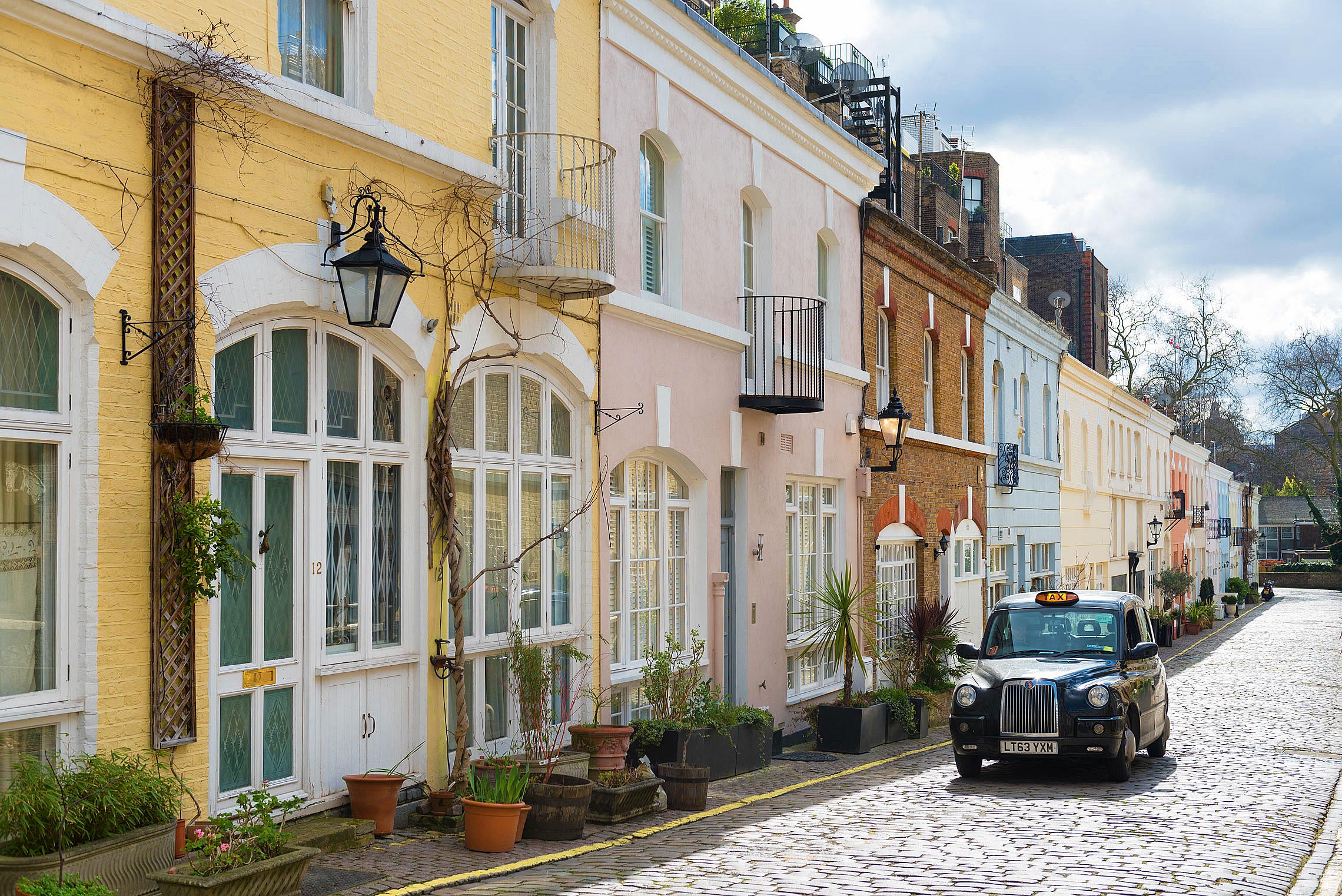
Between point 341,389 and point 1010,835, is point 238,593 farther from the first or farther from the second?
point 1010,835

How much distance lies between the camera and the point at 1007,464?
83.8 feet

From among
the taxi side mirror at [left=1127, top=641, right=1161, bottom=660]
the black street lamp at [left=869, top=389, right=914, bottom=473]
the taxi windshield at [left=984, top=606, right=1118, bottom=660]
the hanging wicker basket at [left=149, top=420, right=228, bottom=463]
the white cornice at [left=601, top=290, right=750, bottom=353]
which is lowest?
the taxi side mirror at [left=1127, top=641, right=1161, bottom=660]

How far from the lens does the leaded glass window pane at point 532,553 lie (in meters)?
11.0

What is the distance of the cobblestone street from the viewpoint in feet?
25.5

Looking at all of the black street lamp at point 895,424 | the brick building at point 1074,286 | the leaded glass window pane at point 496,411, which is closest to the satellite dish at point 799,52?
the black street lamp at point 895,424

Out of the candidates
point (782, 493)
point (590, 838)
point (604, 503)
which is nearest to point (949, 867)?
point (590, 838)

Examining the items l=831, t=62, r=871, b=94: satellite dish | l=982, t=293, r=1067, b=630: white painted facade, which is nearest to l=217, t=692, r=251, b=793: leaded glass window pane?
l=831, t=62, r=871, b=94: satellite dish

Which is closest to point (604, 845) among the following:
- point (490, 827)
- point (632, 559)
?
point (490, 827)

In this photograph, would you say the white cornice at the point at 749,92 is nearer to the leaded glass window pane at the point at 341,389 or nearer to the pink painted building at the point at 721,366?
the pink painted building at the point at 721,366

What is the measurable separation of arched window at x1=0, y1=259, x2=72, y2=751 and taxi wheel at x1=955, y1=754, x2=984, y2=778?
26.8ft

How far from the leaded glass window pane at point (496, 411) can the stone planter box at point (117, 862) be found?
4.47 meters

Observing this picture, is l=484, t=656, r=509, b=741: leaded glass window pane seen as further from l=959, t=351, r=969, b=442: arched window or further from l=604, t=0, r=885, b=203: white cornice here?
l=959, t=351, r=969, b=442: arched window

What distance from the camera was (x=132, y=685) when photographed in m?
7.07

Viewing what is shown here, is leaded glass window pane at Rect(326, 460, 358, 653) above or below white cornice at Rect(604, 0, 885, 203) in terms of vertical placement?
below
